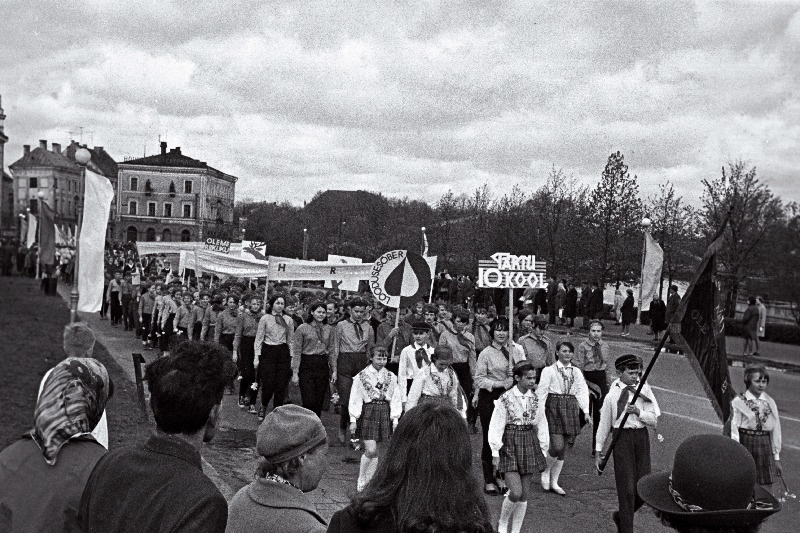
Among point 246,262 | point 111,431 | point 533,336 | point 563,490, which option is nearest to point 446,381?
point 563,490

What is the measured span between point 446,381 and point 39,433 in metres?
6.00

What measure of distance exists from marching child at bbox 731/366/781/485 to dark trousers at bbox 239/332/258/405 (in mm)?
8163

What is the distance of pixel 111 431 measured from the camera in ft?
37.0

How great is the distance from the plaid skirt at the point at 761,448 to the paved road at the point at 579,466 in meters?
0.77

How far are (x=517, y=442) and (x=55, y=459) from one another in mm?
4964

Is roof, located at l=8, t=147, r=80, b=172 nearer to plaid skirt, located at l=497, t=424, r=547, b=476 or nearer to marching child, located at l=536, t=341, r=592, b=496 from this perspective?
marching child, located at l=536, t=341, r=592, b=496

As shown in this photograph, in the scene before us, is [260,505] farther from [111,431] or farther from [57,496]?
[111,431]

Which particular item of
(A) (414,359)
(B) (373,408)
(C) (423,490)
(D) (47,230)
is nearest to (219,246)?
(D) (47,230)

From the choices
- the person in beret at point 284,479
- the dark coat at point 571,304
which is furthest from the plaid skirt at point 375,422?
the dark coat at point 571,304

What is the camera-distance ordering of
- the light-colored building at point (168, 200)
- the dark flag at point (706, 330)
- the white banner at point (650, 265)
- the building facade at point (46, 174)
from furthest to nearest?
the light-colored building at point (168, 200) < the building facade at point (46, 174) < the white banner at point (650, 265) < the dark flag at point (706, 330)

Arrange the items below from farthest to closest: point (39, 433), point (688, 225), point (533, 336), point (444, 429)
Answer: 1. point (688, 225)
2. point (533, 336)
3. point (39, 433)
4. point (444, 429)

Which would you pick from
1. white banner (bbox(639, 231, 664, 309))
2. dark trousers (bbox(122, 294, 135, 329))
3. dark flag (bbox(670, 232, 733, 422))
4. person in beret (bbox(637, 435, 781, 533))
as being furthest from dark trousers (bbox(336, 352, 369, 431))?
dark trousers (bbox(122, 294, 135, 329))

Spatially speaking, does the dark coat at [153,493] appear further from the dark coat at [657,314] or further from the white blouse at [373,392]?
the dark coat at [657,314]

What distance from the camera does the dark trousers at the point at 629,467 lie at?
7383mm
